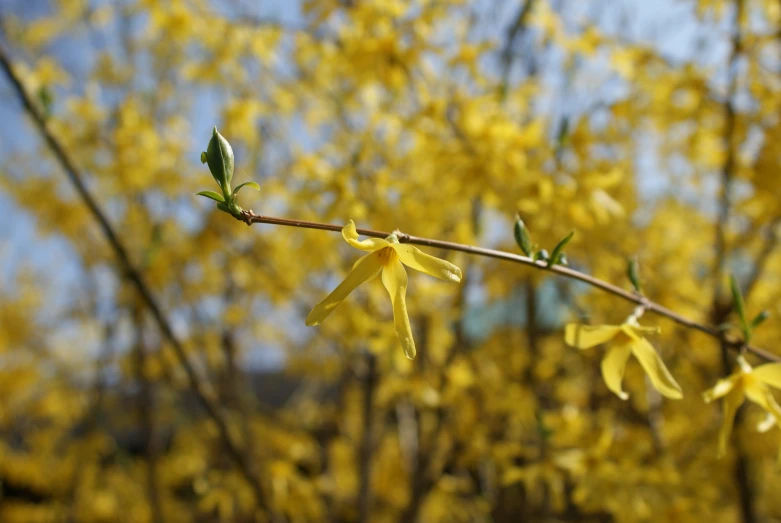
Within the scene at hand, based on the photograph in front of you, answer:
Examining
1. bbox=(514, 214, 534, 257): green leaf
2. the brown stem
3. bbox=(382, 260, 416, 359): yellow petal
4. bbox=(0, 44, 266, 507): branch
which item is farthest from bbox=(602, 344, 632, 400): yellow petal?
the brown stem

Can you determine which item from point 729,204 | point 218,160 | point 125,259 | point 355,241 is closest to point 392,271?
point 355,241

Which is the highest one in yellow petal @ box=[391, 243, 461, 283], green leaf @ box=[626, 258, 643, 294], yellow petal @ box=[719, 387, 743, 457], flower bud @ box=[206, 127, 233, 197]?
green leaf @ box=[626, 258, 643, 294]

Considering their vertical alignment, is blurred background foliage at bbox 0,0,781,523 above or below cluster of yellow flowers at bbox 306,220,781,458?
above

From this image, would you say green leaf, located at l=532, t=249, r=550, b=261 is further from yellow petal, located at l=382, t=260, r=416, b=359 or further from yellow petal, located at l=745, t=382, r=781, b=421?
yellow petal, located at l=745, t=382, r=781, b=421

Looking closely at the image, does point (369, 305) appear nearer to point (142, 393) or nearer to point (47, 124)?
point (47, 124)

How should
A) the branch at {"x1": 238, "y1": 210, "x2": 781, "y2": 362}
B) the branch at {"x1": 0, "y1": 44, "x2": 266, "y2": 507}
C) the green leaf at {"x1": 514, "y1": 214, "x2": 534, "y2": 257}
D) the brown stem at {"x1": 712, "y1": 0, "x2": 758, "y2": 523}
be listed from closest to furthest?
the branch at {"x1": 238, "y1": 210, "x2": 781, "y2": 362}, the green leaf at {"x1": 514, "y1": 214, "x2": 534, "y2": 257}, the branch at {"x1": 0, "y1": 44, "x2": 266, "y2": 507}, the brown stem at {"x1": 712, "y1": 0, "x2": 758, "y2": 523}

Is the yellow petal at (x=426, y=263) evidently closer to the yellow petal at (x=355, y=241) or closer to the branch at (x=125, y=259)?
the yellow petal at (x=355, y=241)

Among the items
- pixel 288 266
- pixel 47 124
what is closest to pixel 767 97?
pixel 288 266
